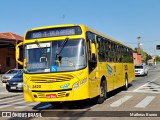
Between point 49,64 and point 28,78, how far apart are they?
92 cm

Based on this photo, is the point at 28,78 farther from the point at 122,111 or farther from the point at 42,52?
the point at 122,111

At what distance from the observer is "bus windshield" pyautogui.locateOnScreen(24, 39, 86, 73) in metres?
10.9

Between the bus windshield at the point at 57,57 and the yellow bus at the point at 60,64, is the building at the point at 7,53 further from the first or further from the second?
the bus windshield at the point at 57,57

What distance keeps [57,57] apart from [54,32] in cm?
104

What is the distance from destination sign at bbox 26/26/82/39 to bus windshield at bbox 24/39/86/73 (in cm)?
33

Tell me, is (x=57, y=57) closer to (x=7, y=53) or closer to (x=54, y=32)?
(x=54, y=32)

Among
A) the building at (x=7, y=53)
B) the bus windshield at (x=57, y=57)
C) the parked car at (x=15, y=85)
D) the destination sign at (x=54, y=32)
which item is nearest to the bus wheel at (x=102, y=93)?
the bus windshield at (x=57, y=57)

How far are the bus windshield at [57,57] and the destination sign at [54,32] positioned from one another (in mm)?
325

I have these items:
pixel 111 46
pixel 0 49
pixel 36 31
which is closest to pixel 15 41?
pixel 0 49

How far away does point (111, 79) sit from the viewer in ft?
49.6

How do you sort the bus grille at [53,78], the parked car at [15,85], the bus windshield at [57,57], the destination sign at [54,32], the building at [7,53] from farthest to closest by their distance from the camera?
the building at [7,53] < the parked car at [15,85] < the destination sign at [54,32] < the bus windshield at [57,57] < the bus grille at [53,78]

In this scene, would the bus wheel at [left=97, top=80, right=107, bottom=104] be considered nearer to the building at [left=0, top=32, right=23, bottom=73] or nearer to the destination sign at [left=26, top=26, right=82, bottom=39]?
the destination sign at [left=26, top=26, right=82, bottom=39]

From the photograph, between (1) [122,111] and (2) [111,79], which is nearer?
(1) [122,111]

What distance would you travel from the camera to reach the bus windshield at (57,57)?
1093 cm
